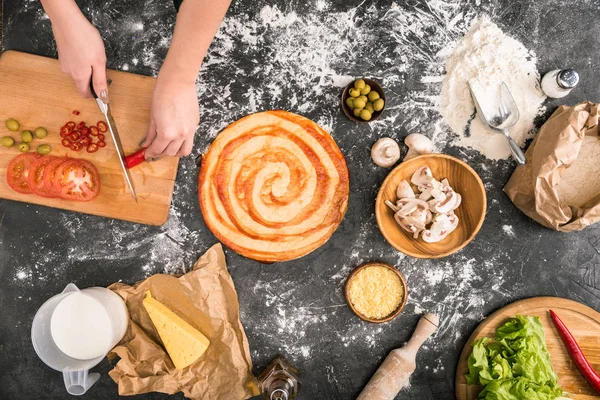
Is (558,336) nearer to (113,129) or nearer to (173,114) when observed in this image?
(173,114)

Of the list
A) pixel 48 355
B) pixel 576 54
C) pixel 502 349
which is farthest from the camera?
pixel 576 54

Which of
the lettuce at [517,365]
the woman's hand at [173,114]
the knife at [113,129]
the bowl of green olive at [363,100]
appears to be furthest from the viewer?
the bowl of green olive at [363,100]

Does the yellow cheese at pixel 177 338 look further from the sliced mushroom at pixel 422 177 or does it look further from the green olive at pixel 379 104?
the green olive at pixel 379 104

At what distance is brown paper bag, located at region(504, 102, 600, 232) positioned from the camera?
2.13 m

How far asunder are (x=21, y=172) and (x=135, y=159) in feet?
1.77

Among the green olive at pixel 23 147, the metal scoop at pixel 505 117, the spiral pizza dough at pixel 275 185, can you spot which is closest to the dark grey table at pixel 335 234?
the spiral pizza dough at pixel 275 185

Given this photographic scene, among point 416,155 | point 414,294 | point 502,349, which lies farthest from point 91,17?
point 502,349

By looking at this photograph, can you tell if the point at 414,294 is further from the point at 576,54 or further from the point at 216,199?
the point at 576,54

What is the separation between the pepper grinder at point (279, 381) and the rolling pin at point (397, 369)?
33 cm

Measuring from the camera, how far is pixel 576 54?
2412 millimetres

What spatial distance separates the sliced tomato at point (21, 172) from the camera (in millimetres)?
2230

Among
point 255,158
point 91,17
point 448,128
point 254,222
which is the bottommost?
point 254,222

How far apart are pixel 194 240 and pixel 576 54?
2.10 metres

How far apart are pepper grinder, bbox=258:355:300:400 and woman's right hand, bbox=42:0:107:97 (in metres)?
1.45
